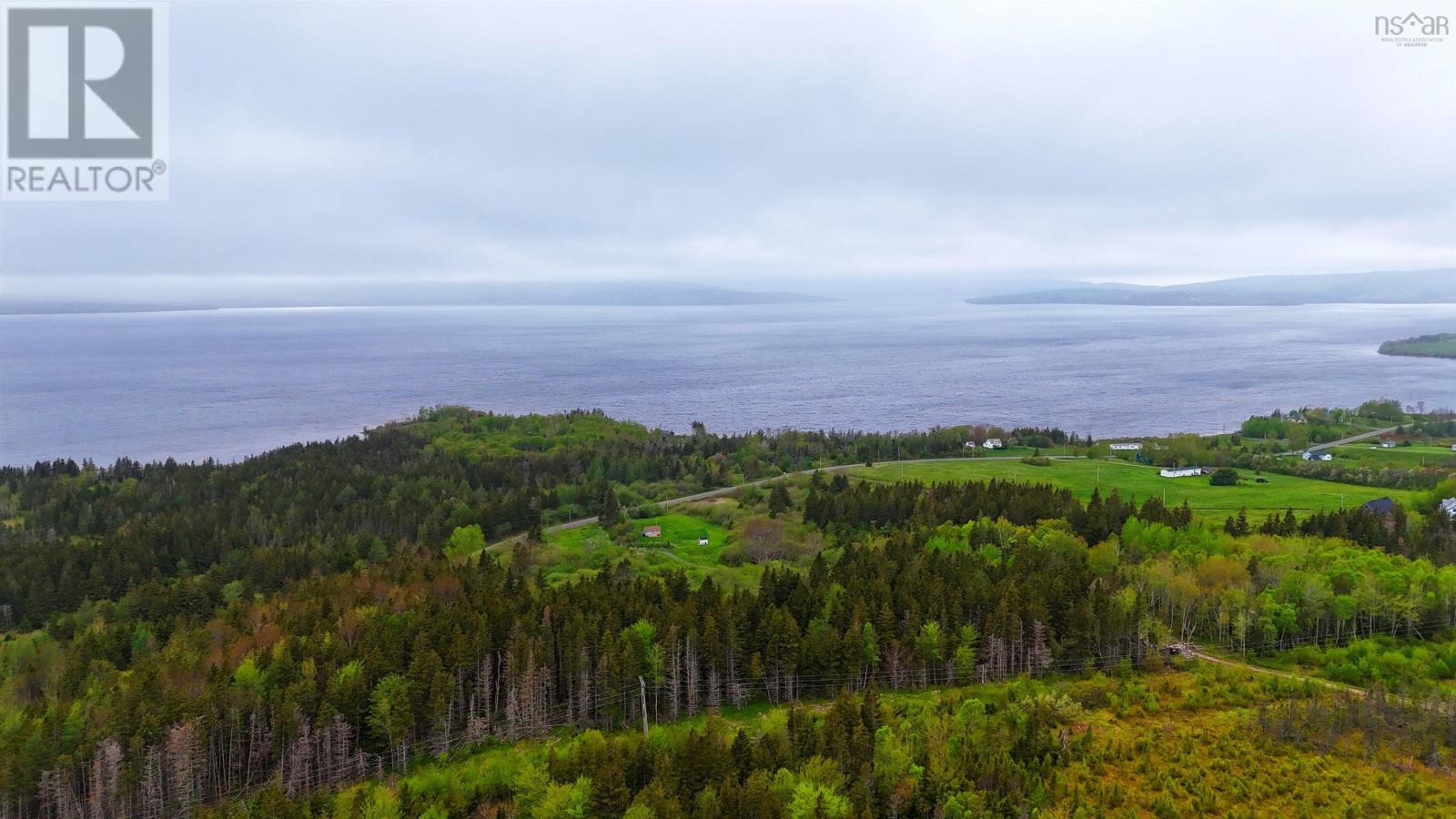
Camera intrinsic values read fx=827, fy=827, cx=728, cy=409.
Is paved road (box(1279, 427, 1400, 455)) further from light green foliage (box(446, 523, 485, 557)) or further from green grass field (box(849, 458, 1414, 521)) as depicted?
light green foliage (box(446, 523, 485, 557))

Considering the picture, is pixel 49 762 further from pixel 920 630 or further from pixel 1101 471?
pixel 1101 471

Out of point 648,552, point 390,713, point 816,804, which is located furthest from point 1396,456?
point 390,713

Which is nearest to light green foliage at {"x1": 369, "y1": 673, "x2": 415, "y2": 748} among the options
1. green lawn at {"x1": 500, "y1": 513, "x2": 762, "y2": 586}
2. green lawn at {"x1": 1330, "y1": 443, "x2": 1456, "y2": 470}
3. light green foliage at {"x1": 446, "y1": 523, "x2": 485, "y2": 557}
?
green lawn at {"x1": 500, "y1": 513, "x2": 762, "y2": 586}

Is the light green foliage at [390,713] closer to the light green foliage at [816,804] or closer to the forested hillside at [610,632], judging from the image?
the forested hillside at [610,632]

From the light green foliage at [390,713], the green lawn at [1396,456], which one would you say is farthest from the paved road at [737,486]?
the light green foliage at [390,713]

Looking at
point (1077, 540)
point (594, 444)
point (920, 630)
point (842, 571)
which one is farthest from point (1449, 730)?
point (594, 444)

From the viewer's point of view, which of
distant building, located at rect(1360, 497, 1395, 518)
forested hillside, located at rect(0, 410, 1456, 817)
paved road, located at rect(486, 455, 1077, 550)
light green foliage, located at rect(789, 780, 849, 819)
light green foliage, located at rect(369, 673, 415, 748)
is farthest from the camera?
paved road, located at rect(486, 455, 1077, 550)

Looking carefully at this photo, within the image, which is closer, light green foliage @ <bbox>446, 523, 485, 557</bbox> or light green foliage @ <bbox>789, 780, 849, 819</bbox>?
light green foliage @ <bbox>789, 780, 849, 819</bbox>
